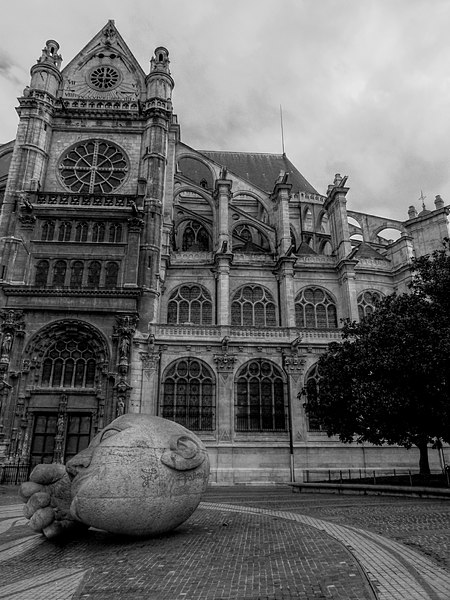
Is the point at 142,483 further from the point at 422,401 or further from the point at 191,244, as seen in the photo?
the point at 191,244

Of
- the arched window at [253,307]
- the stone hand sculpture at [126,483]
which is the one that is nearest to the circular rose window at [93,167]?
the arched window at [253,307]

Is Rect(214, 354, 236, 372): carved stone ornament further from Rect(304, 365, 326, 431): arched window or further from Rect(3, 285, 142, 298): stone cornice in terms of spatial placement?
Rect(3, 285, 142, 298): stone cornice

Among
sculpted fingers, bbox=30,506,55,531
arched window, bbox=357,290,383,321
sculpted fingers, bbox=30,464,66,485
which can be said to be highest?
arched window, bbox=357,290,383,321

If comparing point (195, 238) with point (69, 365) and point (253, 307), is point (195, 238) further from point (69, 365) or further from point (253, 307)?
point (69, 365)

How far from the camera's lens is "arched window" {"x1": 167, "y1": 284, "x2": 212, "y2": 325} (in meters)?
28.5

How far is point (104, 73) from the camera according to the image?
3438cm

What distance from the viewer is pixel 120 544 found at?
23.2 feet

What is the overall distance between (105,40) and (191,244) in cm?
1867

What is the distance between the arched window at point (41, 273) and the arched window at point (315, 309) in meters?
16.2

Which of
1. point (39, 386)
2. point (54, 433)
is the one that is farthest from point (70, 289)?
point (54, 433)

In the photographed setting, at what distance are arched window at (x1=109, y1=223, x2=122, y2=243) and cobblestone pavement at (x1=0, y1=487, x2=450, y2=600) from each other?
19273 mm

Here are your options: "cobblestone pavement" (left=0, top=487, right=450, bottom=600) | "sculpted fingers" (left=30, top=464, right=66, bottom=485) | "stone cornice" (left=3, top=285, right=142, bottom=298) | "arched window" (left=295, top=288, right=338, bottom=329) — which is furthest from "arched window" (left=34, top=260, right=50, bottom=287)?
"sculpted fingers" (left=30, top=464, right=66, bottom=485)

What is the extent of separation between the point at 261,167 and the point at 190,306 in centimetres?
2531

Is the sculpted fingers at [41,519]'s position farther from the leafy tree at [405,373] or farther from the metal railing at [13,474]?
the metal railing at [13,474]
